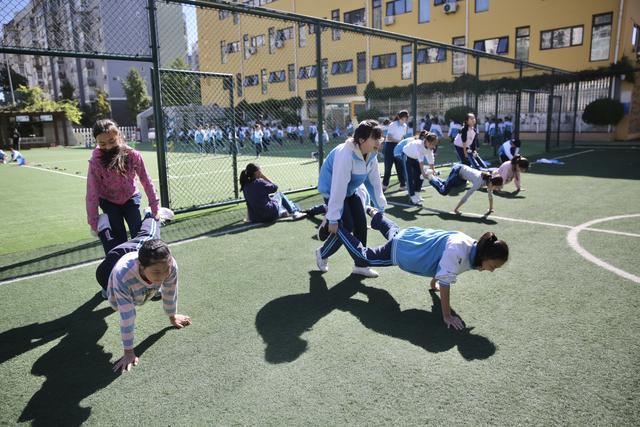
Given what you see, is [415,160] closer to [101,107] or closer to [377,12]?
[377,12]

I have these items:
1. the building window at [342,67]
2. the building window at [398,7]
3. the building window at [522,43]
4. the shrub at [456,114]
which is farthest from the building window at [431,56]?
the shrub at [456,114]

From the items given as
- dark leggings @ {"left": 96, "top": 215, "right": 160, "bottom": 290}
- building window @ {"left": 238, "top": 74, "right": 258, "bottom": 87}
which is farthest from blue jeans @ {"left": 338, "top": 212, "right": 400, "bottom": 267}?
building window @ {"left": 238, "top": 74, "right": 258, "bottom": 87}

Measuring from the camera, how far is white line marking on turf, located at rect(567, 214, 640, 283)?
15.0 feet

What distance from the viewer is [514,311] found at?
151 inches

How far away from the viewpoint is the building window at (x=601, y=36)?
2412cm

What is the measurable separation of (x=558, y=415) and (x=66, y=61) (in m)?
82.8

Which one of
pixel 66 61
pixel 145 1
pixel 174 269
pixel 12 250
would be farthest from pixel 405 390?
pixel 66 61

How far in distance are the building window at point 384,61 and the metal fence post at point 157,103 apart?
29.6 m

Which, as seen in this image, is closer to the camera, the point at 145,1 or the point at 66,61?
the point at 145,1

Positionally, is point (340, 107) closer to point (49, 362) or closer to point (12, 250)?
point (12, 250)

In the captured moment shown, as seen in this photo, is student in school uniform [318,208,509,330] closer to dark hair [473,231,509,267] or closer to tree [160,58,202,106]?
dark hair [473,231,509,267]

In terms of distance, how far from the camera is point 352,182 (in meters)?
4.65

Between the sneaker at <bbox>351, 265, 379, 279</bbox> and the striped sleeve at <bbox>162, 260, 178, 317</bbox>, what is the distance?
2.10m

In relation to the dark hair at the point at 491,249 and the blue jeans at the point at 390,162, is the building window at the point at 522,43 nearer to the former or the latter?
the blue jeans at the point at 390,162
